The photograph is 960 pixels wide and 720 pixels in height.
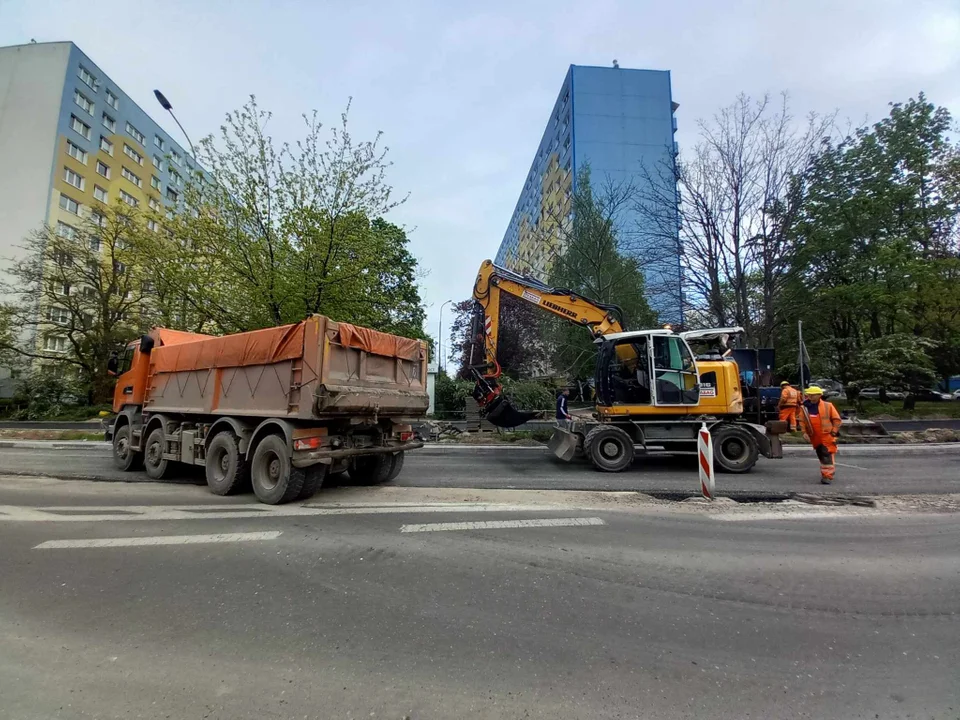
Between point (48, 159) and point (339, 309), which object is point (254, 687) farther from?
point (48, 159)

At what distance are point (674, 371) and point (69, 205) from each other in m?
48.5

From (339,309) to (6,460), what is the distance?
959 centimetres

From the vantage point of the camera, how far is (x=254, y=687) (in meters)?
2.74

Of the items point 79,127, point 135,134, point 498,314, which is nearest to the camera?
point 498,314

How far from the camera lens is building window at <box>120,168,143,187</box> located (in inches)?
1786

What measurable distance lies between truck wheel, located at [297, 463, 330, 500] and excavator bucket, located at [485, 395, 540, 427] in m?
5.22

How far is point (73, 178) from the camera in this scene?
131 feet

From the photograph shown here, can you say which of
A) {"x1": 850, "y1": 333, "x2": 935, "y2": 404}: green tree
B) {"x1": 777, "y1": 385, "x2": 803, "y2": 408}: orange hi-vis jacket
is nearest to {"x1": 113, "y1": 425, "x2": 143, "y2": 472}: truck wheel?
{"x1": 777, "y1": 385, "x2": 803, "y2": 408}: orange hi-vis jacket

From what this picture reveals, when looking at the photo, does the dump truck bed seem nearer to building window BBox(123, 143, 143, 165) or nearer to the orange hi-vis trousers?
the orange hi-vis trousers

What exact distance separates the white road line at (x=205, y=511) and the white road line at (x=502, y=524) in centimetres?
59

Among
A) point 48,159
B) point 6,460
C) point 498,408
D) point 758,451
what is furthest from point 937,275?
point 48,159

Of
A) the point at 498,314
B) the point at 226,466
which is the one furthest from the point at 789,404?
the point at 226,466

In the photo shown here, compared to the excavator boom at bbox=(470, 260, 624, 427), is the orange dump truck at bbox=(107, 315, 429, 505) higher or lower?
lower

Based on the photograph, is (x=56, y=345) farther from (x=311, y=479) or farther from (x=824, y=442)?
(x=824, y=442)
